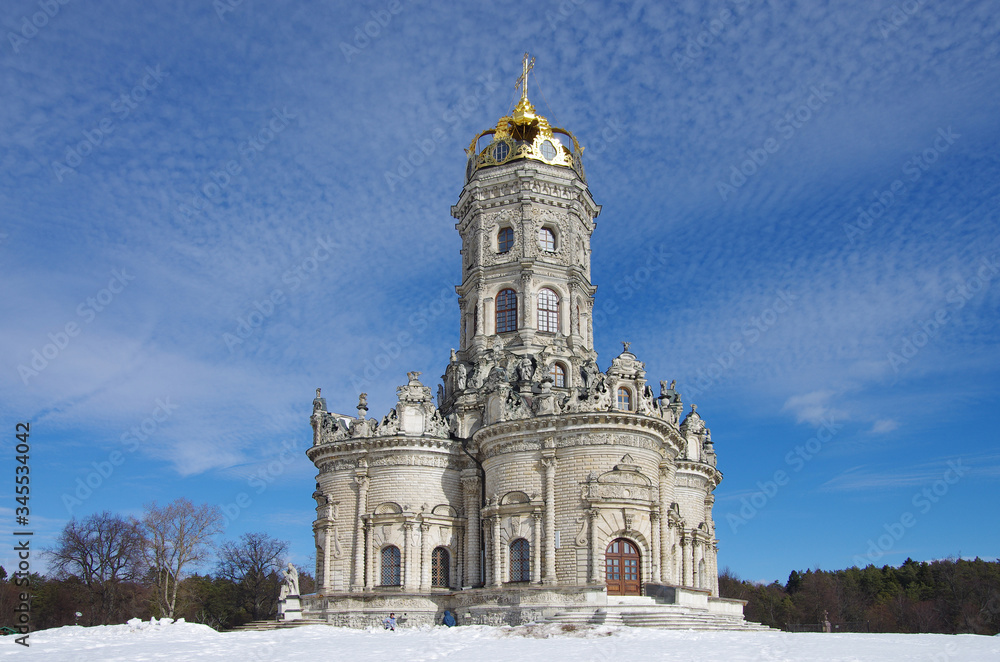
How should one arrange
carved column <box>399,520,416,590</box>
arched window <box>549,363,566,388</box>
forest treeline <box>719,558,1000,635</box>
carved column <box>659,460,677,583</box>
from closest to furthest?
carved column <box>659,460,677,583</box>, carved column <box>399,520,416,590</box>, arched window <box>549,363,566,388</box>, forest treeline <box>719,558,1000,635</box>

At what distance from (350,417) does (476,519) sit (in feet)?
26.2

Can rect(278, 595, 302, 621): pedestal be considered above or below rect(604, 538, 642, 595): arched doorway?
below

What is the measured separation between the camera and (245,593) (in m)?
66.1

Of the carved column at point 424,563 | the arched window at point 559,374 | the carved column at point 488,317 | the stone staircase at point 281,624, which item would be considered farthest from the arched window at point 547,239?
the stone staircase at point 281,624

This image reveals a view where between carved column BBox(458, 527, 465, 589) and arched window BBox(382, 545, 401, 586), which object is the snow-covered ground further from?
arched window BBox(382, 545, 401, 586)

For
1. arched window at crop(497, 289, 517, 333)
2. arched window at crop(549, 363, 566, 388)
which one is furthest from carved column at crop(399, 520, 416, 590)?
arched window at crop(497, 289, 517, 333)

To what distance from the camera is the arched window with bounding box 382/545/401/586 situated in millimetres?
38500

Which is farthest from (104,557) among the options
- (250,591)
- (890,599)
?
(890,599)

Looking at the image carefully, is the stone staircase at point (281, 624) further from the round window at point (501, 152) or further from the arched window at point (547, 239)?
the round window at point (501, 152)

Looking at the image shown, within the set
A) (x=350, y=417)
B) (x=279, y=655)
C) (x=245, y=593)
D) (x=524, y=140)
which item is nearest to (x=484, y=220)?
(x=524, y=140)

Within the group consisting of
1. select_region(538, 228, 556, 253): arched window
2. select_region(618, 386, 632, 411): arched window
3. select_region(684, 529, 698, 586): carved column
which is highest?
select_region(538, 228, 556, 253): arched window

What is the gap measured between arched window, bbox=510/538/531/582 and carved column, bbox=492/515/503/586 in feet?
1.61

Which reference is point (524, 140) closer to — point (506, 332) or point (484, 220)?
point (484, 220)

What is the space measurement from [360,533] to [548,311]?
46.9 ft
